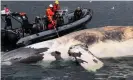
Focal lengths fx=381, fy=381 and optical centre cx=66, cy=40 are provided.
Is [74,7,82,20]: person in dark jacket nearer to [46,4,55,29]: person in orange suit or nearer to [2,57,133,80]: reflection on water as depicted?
[46,4,55,29]: person in orange suit

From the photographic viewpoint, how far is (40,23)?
29.8 m

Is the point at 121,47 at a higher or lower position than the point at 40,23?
lower

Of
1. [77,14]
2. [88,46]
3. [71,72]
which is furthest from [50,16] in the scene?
[71,72]

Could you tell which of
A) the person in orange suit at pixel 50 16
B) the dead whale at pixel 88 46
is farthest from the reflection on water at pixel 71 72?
the person in orange suit at pixel 50 16

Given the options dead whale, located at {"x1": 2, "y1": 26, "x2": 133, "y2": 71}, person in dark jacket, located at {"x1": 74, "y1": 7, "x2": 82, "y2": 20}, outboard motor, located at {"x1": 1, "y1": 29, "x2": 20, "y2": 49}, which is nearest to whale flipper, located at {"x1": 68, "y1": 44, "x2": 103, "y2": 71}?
dead whale, located at {"x1": 2, "y1": 26, "x2": 133, "y2": 71}

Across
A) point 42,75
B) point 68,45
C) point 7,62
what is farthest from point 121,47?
point 7,62

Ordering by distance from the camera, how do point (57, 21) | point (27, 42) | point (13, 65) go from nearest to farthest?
point (13, 65) < point (27, 42) < point (57, 21)

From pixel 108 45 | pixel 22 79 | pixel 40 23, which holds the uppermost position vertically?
pixel 40 23

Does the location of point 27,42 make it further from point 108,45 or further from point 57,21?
point 108,45

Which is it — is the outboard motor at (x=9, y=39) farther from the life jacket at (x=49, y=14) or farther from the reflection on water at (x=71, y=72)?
the reflection on water at (x=71, y=72)

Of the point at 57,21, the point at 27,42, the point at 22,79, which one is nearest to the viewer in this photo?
the point at 22,79

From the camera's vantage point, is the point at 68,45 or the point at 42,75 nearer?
the point at 42,75

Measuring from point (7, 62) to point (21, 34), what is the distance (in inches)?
193

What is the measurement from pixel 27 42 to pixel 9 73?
495 cm
